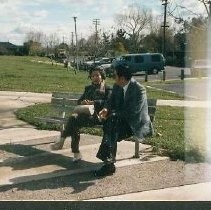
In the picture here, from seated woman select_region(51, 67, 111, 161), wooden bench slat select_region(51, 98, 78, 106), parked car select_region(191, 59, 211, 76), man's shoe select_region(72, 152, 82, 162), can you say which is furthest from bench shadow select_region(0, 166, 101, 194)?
parked car select_region(191, 59, 211, 76)

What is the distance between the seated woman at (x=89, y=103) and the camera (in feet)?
22.4

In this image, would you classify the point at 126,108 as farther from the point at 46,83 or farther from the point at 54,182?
the point at 46,83

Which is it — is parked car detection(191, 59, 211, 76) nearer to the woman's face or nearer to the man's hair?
the woman's face

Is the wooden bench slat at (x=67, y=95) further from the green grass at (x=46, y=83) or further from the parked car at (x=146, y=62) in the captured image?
the parked car at (x=146, y=62)

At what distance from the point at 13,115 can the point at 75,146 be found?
4833mm

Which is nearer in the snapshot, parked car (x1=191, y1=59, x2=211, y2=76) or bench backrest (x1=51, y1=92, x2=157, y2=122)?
bench backrest (x1=51, y1=92, x2=157, y2=122)

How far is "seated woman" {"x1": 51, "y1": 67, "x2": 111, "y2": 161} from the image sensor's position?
682 centimetres

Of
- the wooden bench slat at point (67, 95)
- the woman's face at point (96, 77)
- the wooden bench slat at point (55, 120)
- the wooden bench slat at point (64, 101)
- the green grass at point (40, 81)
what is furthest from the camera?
the green grass at point (40, 81)

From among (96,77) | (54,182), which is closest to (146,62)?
(96,77)

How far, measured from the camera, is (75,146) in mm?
6777

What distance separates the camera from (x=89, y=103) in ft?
23.6

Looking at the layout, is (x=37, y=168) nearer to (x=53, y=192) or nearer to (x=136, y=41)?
(x=53, y=192)

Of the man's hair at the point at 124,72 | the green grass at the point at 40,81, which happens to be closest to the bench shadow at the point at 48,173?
the man's hair at the point at 124,72

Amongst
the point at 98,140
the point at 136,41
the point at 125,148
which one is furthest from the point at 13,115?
the point at 136,41
